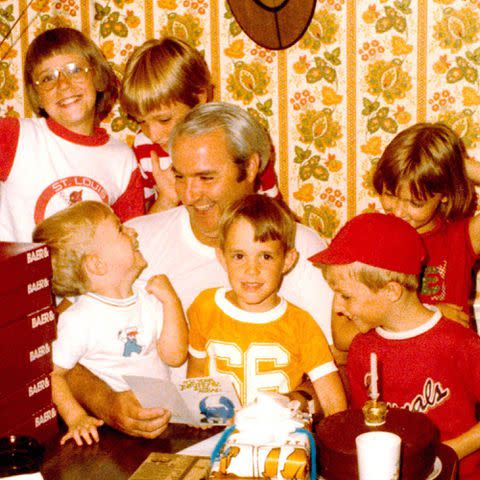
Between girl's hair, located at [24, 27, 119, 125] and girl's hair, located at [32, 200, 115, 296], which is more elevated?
girl's hair, located at [24, 27, 119, 125]

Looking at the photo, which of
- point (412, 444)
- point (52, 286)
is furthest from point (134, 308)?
point (412, 444)

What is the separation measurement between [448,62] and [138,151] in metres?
1.28

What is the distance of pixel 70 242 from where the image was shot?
2.00m

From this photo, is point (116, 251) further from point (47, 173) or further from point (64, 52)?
point (64, 52)

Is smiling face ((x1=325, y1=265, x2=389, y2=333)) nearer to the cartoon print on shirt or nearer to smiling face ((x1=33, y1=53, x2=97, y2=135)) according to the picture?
the cartoon print on shirt

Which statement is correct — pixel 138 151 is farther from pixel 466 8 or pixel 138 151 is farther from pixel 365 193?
pixel 466 8

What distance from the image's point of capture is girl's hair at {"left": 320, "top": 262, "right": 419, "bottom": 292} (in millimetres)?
1924

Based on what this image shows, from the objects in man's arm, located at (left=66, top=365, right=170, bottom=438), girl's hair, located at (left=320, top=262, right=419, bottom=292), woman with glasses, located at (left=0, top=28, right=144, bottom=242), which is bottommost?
man's arm, located at (left=66, top=365, right=170, bottom=438)

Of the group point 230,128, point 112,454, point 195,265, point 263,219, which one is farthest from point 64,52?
point 112,454

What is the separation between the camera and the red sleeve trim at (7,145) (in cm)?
256

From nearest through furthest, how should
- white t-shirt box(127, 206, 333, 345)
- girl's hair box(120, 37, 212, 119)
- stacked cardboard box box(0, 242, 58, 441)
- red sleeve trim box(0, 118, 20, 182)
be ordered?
stacked cardboard box box(0, 242, 58, 441)
white t-shirt box(127, 206, 333, 345)
red sleeve trim box(0, 118, 20, 182)
girl's hair box(120, 37, 212, 119)

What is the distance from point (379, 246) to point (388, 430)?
1.85 feet

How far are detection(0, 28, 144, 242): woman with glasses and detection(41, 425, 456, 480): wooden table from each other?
0.98m

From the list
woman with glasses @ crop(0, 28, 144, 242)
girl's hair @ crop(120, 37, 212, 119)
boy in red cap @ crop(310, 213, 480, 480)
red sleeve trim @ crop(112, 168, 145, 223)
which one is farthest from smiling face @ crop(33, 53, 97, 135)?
boy in red cap @ crop(310, 213, 480, 480)
